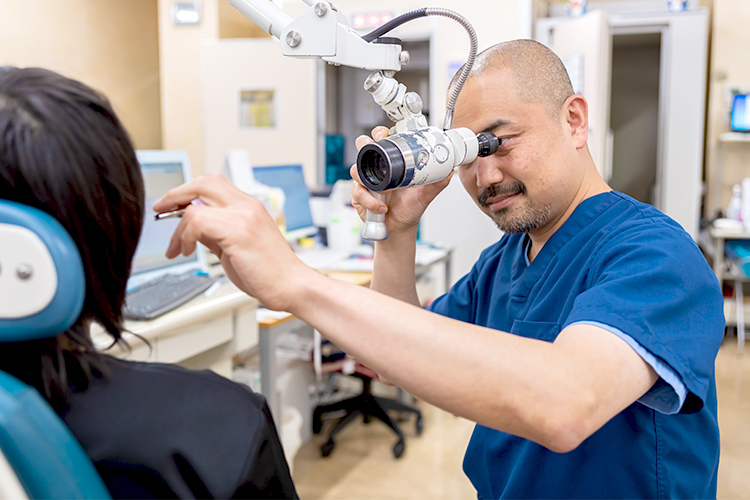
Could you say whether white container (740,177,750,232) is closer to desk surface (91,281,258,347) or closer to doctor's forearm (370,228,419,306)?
desk surface (91,281,258,347)

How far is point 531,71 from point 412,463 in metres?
1.94

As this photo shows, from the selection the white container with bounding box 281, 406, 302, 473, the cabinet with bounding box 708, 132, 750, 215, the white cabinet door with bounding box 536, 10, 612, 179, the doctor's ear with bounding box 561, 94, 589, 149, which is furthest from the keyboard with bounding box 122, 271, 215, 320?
the cabinet with bounding box 708, 132, 750, 215

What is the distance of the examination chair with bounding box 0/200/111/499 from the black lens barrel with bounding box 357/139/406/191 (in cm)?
40

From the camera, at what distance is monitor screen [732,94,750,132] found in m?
4.21

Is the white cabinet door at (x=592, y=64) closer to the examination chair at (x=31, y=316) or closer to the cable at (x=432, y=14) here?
the cable at (x=432, y=14)

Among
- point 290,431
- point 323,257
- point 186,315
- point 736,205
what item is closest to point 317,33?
point 186,315

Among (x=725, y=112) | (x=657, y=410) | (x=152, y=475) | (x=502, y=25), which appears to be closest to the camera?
(x=152, y=475)

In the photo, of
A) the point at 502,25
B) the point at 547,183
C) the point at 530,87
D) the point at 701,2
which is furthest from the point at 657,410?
the point at 701,2

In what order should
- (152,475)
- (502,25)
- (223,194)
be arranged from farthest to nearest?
(502,25)
(223,194)
(152,475)

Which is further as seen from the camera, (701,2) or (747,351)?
(701,2)

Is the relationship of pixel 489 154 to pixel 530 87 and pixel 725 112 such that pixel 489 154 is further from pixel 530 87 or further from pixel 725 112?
pixel 725 112

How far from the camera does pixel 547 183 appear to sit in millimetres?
1000

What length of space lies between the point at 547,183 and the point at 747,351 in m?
3.76

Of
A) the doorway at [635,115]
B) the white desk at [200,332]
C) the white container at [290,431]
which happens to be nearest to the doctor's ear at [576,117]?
the white desk at [200,332]
